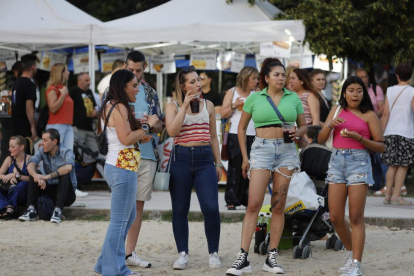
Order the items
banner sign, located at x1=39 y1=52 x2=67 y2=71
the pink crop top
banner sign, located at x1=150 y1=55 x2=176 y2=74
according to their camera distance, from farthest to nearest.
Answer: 1. banner sign, located at x1=150 y1=55 x2=176 y2=74
2. banner sign, located at x1=39 y1=52 x2=67 y2=71
3. the pink crop top

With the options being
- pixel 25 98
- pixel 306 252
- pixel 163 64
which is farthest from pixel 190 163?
pixel 163 64

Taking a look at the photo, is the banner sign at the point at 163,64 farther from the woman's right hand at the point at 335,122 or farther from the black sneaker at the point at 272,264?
the woman's right hand at the point at 335,122

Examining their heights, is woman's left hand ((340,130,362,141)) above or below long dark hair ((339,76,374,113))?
below

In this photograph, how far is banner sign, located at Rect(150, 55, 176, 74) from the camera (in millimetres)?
16203

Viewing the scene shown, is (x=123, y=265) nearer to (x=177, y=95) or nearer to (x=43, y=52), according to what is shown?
(x=177, y=95)

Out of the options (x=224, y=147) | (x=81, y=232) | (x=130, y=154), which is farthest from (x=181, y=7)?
(x=130, y=154)

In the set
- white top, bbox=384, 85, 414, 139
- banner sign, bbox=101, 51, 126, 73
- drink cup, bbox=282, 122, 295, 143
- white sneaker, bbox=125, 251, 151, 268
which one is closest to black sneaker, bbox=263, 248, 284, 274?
drink cup, bbox=282, 122, 295, 143

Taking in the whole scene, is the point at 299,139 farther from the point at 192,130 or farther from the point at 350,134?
the point at 192,130

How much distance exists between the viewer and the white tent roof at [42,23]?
12016 mm

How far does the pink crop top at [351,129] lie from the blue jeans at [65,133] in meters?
5.39

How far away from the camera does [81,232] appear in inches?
332

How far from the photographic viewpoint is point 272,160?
638 cm

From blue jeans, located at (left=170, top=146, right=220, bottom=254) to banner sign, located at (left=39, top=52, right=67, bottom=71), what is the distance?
914cm

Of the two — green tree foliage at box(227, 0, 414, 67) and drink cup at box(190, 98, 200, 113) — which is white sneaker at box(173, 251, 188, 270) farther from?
green tree foliage at box(227, 0, 414, 67)
